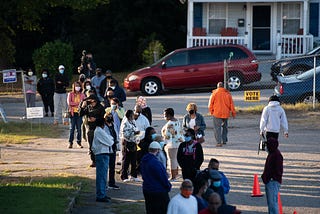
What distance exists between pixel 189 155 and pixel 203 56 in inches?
719

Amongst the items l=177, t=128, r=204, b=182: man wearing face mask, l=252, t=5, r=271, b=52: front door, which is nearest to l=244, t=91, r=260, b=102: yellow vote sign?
l=177, t=128, r=204, b=182: man wearing face mask

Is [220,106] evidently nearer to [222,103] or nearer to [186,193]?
[222,103]

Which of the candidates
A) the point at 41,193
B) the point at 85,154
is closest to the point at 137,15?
the point at 85,154

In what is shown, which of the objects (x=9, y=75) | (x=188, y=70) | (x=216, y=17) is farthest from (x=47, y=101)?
(x=216, y=17)

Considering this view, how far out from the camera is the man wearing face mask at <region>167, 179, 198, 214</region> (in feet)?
40.7

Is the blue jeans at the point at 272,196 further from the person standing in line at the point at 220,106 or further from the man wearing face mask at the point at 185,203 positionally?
the person standing in line at the point at 220,106

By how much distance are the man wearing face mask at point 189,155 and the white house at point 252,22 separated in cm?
2441

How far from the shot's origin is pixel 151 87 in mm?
35531

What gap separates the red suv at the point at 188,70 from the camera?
35000 millimetres

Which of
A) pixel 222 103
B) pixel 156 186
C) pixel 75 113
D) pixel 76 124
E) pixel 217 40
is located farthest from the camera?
pixel 217 40

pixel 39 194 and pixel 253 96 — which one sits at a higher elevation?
pixel 253 96

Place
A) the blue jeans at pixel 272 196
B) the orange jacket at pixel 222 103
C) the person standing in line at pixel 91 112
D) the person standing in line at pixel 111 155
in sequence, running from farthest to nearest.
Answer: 1. the orange jacket at pixel 222 103
2. the person standing in line at pixel 91 112
3. the person standing in line at pixel 111 155
4. the blue jeans at pixel 272 196

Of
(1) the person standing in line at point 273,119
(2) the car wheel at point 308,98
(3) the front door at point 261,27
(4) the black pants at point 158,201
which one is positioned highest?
(3) the front door at point 261,27

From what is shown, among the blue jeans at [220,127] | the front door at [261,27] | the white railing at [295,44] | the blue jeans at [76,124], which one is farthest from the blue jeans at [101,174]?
the front door at [261,27]
